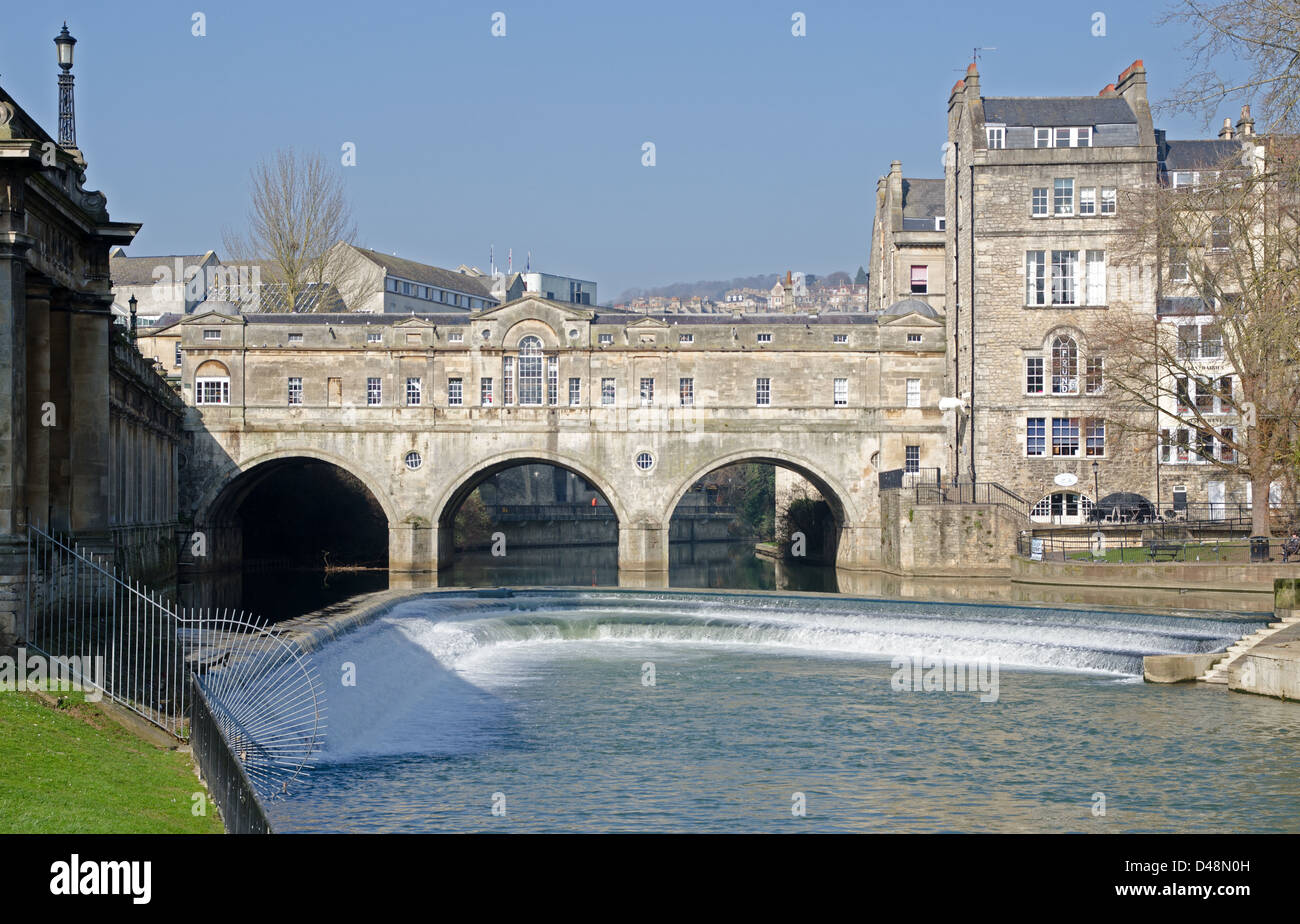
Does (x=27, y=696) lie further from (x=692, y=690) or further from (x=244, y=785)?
(x=692, y=690)

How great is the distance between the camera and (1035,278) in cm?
4828

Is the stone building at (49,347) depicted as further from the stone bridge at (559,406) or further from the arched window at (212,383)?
the arched window at (212,383)

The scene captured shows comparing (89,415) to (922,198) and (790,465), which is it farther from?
(922,198)

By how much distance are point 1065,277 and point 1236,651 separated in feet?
90.7

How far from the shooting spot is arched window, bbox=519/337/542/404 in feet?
168

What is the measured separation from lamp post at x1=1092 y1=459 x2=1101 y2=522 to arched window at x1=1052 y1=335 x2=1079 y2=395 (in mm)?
2720

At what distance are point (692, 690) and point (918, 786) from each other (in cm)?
726

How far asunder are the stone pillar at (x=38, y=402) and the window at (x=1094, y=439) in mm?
37178

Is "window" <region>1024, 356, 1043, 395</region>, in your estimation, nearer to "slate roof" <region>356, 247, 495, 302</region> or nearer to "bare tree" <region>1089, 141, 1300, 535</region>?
"bare tree" <region>1089, 141, 1300, 535</region>

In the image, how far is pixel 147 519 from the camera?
41.8 meters

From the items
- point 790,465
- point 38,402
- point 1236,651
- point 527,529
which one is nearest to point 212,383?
point 790,465

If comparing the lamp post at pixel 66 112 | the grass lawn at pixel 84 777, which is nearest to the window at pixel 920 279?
the lamp post at pixel 66 112

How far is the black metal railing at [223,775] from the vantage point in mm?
10555

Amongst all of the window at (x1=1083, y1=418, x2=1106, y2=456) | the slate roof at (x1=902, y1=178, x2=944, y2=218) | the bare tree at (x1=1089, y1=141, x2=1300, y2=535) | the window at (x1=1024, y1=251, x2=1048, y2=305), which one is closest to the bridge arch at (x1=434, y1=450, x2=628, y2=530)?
the window at (x1=1024, y1=251, x2=1048, y2=305)
